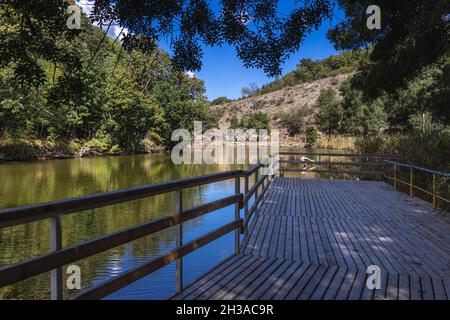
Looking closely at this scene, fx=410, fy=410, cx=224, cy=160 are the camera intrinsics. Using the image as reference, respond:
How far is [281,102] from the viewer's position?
359ft

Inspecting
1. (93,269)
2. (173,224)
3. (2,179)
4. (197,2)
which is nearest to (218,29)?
(197,2)

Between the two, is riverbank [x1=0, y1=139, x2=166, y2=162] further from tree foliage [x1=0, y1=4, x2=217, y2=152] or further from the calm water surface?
the calm water surface

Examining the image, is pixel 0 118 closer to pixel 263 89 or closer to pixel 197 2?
pixel 197 2

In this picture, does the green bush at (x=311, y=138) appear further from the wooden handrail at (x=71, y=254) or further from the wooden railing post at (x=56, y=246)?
the wooden railing post at (x=56, y=246)

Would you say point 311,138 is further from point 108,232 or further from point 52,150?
point 108,232

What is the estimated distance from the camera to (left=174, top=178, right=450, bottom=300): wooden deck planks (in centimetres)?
409

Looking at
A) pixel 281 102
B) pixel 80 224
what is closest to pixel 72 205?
pixel 80 224

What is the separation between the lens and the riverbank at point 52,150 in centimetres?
3403

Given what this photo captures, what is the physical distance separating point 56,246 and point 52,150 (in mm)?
39739

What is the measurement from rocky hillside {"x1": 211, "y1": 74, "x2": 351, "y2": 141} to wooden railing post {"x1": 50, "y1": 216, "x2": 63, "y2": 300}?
9039 cm

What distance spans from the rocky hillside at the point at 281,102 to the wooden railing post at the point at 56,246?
90.4 m

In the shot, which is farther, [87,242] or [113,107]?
[113,107]

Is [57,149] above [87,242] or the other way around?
above

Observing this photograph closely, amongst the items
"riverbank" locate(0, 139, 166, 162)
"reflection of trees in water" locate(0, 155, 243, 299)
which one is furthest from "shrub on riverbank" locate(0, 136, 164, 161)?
"reflection of trees in water" locate(0, 155, 243, 299)
